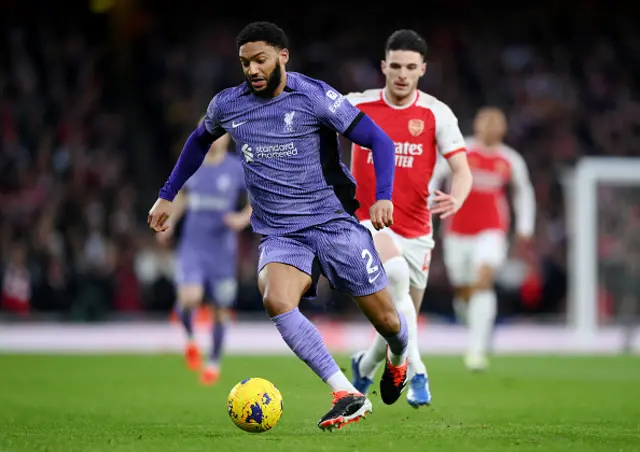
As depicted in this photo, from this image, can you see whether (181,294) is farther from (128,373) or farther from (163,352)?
(163,352)

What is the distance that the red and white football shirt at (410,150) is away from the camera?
7852 millimetres

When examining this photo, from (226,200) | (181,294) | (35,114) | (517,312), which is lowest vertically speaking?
(517,312)

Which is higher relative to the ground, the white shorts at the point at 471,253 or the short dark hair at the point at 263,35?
the short dark hair at the point at 263,35

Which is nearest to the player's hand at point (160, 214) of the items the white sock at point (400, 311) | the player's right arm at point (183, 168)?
the player's right arm at point (183, 168)

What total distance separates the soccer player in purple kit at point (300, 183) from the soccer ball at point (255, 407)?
0.28 metres

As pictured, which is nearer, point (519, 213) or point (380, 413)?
point (380, 413)

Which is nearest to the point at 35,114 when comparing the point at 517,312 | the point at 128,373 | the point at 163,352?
the point at 163,352

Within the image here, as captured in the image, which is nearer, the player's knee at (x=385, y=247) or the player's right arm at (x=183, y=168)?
the player's right arm at (x=183, y=168)

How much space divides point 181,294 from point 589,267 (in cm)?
764

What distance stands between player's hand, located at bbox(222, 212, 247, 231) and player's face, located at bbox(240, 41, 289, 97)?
5.14 meters

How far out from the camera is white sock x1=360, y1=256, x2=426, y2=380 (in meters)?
7.80

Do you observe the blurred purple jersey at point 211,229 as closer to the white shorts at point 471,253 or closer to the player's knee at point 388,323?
the white shorts at point 471,253

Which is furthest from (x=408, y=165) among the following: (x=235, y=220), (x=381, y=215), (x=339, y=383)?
(x=235, y=220)

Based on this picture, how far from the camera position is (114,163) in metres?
22.3
